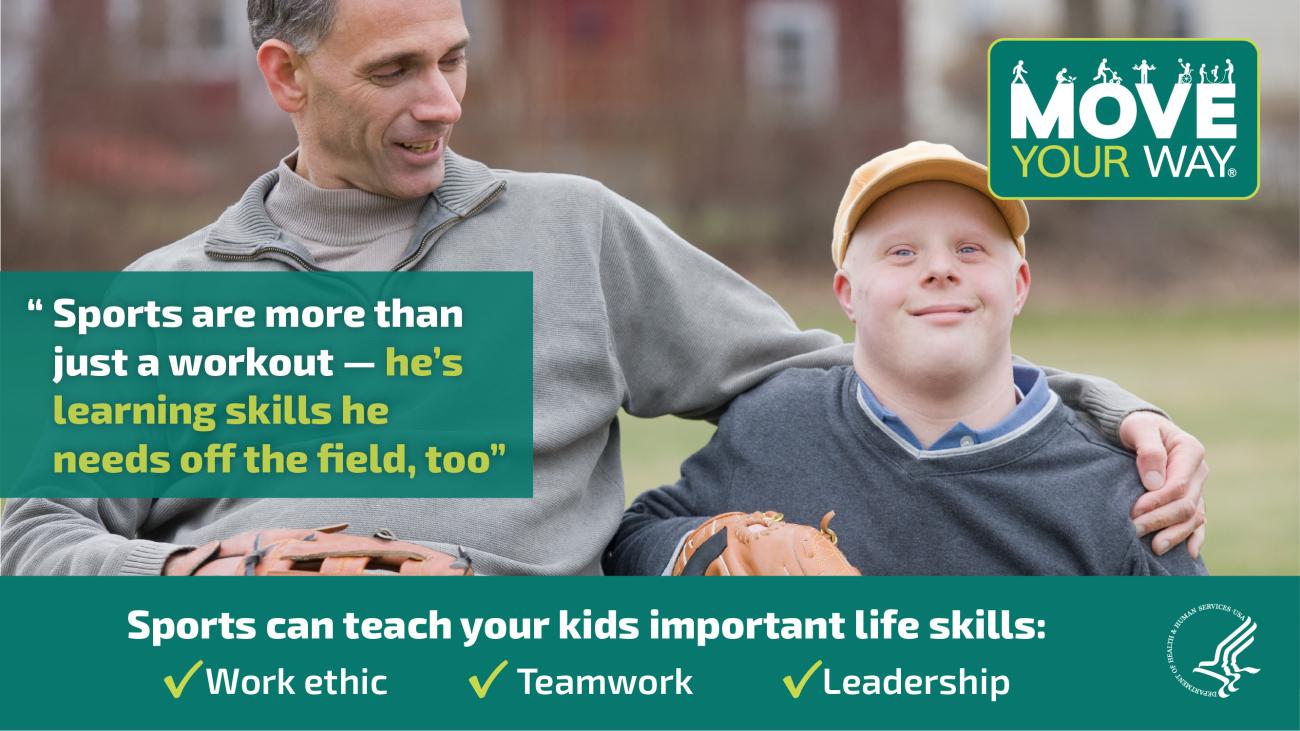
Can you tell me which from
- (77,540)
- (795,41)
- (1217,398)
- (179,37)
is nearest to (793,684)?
(77,540)

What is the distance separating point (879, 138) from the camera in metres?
18.6

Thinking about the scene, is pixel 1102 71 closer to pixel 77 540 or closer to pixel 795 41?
pixel 77 540

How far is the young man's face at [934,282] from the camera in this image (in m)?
2.89

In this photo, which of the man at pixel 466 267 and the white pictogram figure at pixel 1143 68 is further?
the white pictogram figure at pixel 1143 68

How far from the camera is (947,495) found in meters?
2.89

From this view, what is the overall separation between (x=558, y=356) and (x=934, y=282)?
75 centimetres

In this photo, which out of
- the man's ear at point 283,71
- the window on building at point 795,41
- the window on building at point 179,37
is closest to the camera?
the man's ear at point 283,71

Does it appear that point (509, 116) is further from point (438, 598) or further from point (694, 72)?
point (438, 598)

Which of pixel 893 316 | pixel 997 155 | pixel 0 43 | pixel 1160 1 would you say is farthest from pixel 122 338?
pixel 1160 1

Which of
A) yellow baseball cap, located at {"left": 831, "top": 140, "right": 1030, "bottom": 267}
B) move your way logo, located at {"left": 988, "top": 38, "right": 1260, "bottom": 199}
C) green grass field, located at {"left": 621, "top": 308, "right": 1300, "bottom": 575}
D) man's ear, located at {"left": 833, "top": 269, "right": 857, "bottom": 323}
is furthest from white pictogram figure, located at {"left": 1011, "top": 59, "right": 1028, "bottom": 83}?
green grass field, located at {"left": 621, "top": 308, "right": 1300, "bottom": 575}

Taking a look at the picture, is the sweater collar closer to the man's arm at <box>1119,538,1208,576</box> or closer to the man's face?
the man's face

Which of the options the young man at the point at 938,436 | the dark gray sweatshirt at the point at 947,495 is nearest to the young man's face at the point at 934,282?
the young man at the point at 938,436

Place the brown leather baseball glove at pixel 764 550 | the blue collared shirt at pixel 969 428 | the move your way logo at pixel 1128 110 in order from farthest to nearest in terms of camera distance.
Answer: the move your way logo at pixel 1128 110 < the blue collared shirt at pixel 969 428 < the brown leather baseball glove at pixel 764 550

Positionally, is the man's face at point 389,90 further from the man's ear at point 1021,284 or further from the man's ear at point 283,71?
the man's ear at point 1021,284
